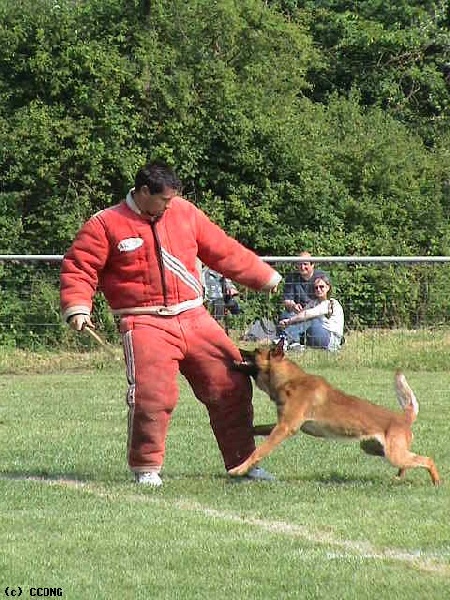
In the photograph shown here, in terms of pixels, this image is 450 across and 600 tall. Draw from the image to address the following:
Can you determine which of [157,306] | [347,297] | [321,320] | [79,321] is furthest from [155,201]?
[347,297]

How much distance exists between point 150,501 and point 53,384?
23.7 feet

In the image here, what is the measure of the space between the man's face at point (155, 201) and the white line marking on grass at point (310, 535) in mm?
1731

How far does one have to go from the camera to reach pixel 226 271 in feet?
27.7

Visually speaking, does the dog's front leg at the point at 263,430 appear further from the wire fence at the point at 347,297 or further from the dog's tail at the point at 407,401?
the wire fence at the point at 347,297

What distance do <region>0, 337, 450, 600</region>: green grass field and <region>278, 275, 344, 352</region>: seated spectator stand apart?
3747 mm

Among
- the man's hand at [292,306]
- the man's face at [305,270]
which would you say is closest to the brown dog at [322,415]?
the man's hand at [292,306]

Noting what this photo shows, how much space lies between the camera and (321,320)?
15.7 m

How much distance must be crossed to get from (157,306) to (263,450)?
44.1 inches

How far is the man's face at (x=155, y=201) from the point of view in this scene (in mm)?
7992

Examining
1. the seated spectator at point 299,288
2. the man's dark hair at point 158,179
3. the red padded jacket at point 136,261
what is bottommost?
the seated spectator at point 299,288

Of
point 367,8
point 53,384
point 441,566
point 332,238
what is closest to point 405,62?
point 367,8

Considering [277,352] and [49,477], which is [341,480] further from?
[49,477]

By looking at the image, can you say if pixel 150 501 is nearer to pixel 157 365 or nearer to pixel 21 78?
pixel 157 365

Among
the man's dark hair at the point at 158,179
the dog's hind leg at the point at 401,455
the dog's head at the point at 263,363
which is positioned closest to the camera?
the man's dark hair at the point at 158,179
